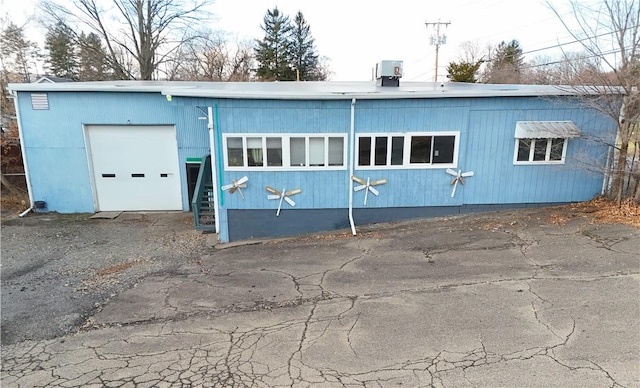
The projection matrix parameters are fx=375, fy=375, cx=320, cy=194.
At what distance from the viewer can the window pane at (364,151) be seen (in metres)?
8.57

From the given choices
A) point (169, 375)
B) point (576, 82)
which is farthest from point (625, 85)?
point (169, 375)

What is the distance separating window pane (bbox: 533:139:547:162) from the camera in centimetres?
862

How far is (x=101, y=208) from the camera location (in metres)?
11.9

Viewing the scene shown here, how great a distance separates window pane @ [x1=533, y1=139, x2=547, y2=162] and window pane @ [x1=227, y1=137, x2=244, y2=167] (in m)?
6.75

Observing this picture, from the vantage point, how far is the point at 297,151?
8.61 m

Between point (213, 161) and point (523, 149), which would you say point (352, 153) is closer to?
point (213, 161)

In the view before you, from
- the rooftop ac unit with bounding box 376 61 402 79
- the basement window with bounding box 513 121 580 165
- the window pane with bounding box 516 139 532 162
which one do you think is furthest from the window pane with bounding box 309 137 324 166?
the window pane with bounding box 516 139 532 162

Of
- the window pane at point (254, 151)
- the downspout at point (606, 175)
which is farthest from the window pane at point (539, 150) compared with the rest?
the window pane at point (254, 151)

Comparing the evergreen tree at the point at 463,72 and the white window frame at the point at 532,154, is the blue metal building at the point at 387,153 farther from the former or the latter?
the evergreen tree at the point at 463,72

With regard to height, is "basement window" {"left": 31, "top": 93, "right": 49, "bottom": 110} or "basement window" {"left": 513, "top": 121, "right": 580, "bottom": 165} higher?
"basement window" {"left": 31, "top": 93, "right": 49, "bottom": 110}

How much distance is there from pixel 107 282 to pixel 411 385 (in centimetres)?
545

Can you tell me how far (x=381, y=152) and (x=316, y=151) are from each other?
150 cm

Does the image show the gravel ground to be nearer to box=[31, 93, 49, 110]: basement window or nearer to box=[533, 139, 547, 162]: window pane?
box=[31, 93, 49, 110]: basement window

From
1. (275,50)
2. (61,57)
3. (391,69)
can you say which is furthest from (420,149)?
(61,57)
